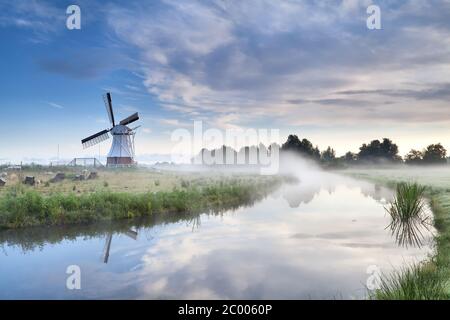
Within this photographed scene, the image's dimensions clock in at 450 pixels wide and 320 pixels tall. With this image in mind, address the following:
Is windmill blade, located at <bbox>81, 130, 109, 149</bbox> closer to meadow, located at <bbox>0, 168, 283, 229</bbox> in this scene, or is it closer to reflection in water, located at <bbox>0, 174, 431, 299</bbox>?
Result: meadow, located at <bbox>0, 168, 283, 229</bbox>

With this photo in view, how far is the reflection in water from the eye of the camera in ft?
23.7

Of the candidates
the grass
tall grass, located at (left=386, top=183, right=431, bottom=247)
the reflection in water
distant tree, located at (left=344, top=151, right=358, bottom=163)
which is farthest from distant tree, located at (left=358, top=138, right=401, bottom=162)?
tall grass, located at (left=386, top=183, right=431, bottom=247)

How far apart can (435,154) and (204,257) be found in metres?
44.2

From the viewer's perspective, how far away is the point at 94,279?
7.91 meters

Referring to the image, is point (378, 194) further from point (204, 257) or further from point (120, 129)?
point (120, 129)

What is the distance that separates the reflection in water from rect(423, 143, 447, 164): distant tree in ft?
115

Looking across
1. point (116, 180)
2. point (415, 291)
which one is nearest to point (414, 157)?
point (116, 180)

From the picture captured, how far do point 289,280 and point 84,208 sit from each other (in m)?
9.21

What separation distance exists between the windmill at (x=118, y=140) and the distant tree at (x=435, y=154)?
33.6m

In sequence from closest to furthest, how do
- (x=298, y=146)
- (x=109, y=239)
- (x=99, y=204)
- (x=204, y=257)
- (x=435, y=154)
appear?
(x=204, y=257)
(x=109, y=239)
(x=99, y=204)
(x=435, y=154)
(x=298, y=146)

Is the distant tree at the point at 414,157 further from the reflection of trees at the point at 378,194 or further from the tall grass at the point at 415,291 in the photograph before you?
the tall grass at the point at 415,291

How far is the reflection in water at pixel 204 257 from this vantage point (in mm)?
7211

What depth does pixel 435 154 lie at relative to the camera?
45875 mm

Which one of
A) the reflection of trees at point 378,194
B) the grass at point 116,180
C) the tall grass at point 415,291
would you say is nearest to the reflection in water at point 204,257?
the tall grass at point 415,291
